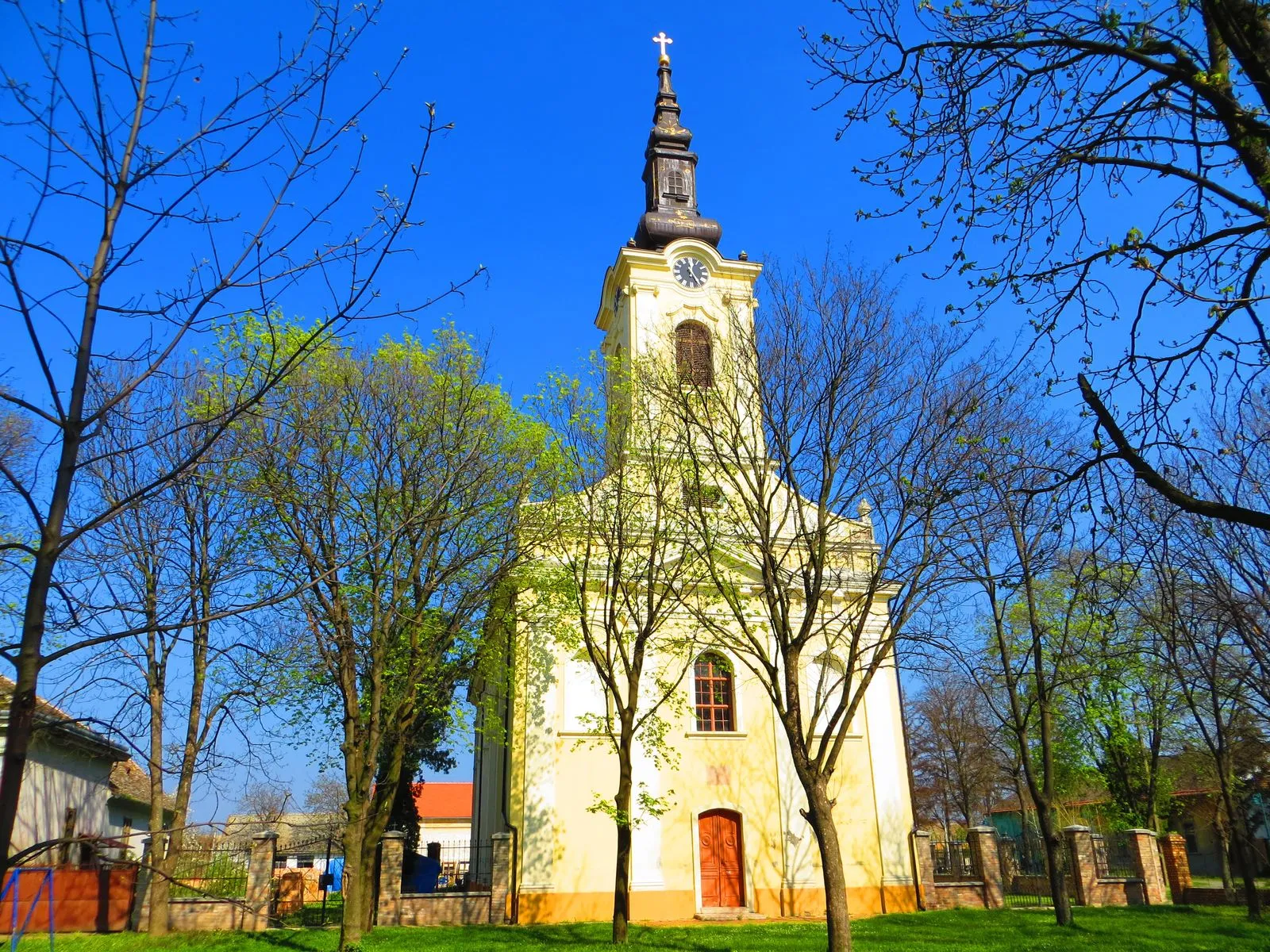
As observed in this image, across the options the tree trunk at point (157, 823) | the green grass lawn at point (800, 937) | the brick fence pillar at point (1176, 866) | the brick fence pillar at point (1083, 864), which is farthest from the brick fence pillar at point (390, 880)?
the brick fence pillar at point (1176, 866)

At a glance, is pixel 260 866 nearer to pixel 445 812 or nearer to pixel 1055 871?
pixel 1055 871

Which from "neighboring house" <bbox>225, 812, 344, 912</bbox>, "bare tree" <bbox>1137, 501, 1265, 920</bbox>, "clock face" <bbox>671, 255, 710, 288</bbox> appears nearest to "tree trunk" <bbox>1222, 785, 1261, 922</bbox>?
"bare tree" <bbox>1137, 501, 1265, 920</bbox>

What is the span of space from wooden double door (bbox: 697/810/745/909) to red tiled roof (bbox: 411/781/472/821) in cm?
4734

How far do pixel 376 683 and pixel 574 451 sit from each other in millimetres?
6385

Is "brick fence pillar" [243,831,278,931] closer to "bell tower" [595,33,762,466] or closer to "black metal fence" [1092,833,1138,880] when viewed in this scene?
"bell tower" [595,33,762,466]

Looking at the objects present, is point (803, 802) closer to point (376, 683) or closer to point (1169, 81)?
point (376, 683)

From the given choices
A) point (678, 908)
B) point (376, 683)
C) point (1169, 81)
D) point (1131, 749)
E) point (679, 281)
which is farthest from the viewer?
point (1131, 749)

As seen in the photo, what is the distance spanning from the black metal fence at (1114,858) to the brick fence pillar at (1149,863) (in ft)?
0.59

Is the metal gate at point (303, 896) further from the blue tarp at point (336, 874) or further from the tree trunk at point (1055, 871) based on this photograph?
the tree trunk at point (1055, 871)

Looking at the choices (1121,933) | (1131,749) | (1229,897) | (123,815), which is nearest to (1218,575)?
(1121,933)

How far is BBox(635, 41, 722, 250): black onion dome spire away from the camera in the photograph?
30859 mm

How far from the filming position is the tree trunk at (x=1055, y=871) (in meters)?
18.0

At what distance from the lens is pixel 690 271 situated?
1163 inches

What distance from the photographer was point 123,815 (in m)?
30.3
